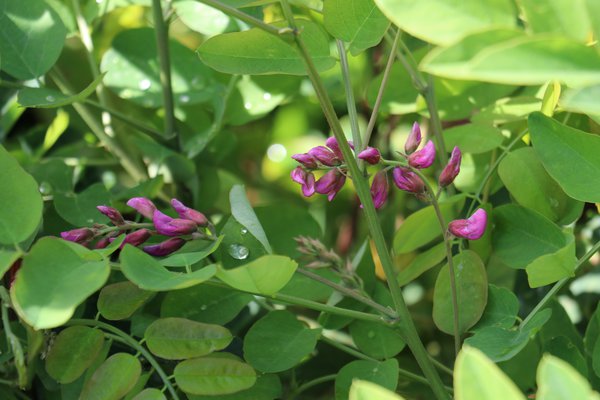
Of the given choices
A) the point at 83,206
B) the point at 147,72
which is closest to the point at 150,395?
the point at 83,206

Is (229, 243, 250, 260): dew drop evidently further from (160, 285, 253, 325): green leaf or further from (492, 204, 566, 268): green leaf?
(492, 204, 566, 268): green leaf

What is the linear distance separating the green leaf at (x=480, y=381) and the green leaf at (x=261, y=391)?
0.30 metres

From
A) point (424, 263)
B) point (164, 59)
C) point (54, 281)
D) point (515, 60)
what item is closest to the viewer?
point (515, 60)

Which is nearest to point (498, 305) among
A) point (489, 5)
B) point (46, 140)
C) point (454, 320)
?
point (454, 320)

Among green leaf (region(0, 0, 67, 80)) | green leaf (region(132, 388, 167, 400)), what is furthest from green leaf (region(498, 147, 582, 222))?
green leaf (region(0, 0, 67, 80))

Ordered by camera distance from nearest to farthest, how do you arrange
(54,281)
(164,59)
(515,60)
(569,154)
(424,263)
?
1. (515,60)
2. (54,281)
3. (569,154)
4. (424,263)
5. (164,59)

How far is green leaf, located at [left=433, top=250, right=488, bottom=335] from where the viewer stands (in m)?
0.68

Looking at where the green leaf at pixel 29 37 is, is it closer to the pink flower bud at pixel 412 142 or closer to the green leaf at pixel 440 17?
the pink flower bud at pixel 412 142

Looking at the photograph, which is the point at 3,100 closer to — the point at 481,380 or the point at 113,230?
the point at 113,230

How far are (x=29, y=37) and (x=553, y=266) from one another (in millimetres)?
523

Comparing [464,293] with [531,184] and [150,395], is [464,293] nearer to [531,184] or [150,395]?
[531,184]

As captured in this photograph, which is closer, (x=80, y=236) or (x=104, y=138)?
(x=80, y=236)

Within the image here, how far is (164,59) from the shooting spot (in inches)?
34.7

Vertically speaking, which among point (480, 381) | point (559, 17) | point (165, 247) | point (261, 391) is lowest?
point (261, 391)
